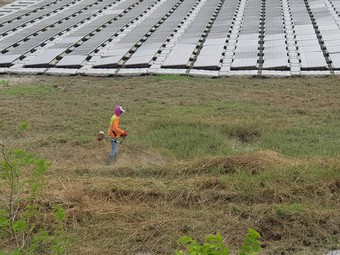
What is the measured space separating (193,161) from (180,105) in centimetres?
420

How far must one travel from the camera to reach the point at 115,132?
8219 millimetres

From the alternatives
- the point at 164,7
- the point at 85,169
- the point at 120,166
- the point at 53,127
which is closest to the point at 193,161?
the point at 120,166

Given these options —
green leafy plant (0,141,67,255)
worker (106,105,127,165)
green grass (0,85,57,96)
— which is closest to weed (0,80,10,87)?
green grass (0,85,57,96)

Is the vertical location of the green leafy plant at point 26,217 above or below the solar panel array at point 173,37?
above

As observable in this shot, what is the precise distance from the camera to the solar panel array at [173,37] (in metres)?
15.9

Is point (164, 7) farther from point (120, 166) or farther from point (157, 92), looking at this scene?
point (120, 166)

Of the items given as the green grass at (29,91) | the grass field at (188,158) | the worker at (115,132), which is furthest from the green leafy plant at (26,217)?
the green grass at (29,91)

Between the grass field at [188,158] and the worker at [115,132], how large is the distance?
0.21 m

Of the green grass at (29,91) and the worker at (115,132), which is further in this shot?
the green grass at (29,91)

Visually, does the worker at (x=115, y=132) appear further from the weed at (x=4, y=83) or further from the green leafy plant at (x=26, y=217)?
the weed at (x=4, y=83)

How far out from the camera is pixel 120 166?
816 cm

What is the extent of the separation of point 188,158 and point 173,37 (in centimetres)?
1219

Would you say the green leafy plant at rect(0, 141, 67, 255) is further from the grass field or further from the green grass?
the green grass

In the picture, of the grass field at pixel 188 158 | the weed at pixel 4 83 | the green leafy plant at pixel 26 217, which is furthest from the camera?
the weed at pixel 4 83
